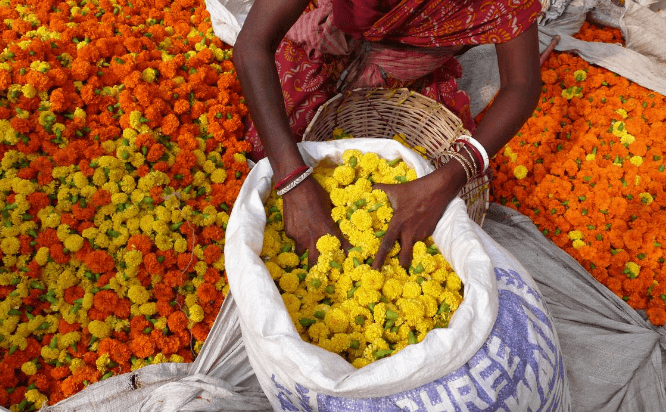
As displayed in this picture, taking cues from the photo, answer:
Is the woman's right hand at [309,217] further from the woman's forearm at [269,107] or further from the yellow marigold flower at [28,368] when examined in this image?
the yellow marigold flower at [28,368]

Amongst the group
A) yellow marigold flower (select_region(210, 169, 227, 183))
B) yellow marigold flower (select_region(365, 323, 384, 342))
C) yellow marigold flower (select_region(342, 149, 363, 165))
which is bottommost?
yellow marigold flower (select_region(365, 323, 384, 342))

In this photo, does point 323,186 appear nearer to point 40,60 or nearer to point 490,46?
point 40,60

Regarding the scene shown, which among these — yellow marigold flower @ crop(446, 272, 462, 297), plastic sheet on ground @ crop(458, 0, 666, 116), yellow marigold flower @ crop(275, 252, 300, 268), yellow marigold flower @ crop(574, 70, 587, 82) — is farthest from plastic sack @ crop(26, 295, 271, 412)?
yellow marigold flower @ crop(574, 70, 587, 82)

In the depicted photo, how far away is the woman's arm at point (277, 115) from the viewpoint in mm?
1638

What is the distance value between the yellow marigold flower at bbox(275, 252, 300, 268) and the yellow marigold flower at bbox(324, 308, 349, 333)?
0.24m

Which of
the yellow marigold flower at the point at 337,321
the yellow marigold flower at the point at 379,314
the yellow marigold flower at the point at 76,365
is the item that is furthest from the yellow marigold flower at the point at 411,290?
the yellow marigold flower at the point at 76,365

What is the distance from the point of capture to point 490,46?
283cm

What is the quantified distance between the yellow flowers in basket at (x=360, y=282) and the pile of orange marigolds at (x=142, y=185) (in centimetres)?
44

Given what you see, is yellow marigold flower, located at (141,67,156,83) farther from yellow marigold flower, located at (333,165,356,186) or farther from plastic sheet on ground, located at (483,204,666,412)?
plastic sheet on ground, located at (483,204,666,412)

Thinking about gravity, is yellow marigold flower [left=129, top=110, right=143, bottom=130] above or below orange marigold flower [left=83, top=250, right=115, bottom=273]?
above

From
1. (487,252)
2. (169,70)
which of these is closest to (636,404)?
(487,252)

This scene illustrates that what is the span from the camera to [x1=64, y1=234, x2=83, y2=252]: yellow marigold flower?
1.75 meters

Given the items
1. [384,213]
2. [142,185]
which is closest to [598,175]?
[384,213]

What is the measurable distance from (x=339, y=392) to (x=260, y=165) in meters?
0.92
